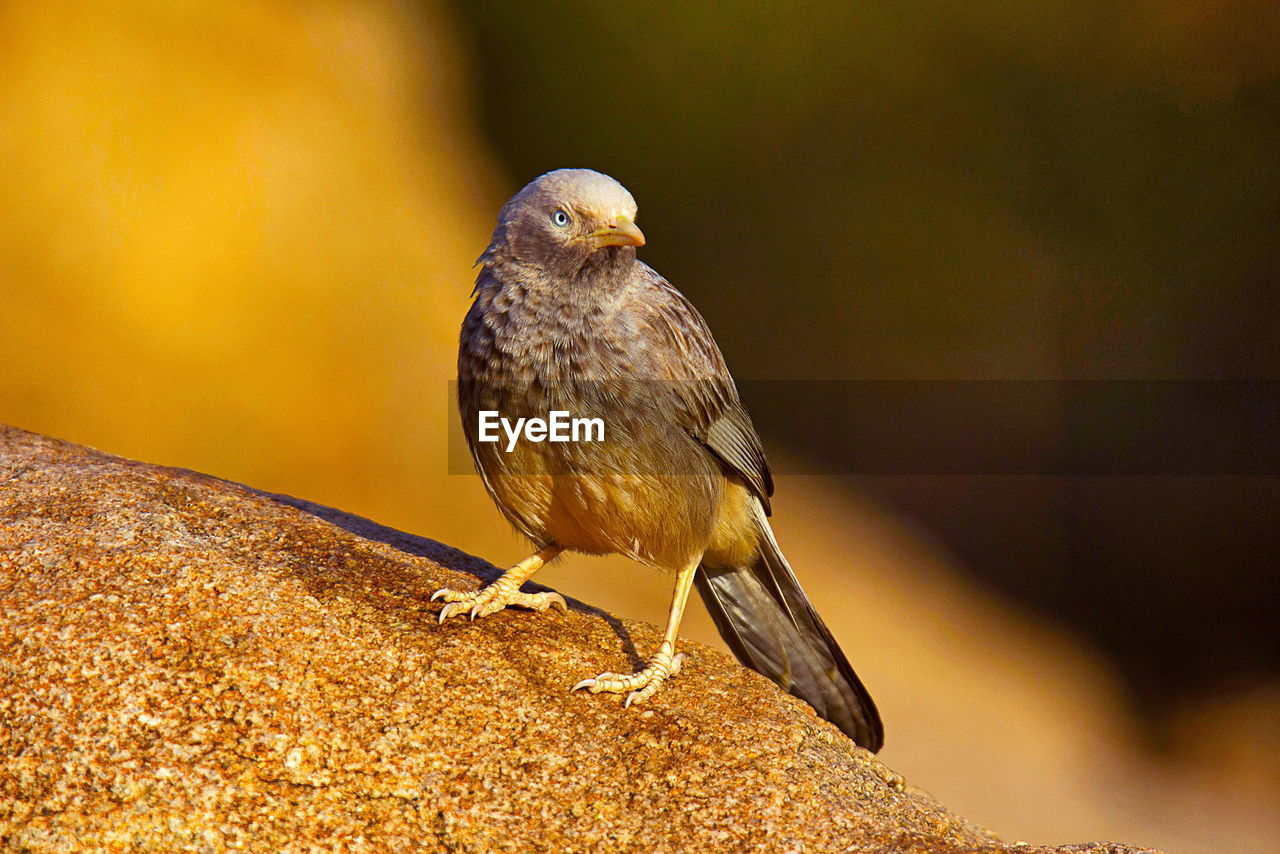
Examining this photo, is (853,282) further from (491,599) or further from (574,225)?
(491,599)

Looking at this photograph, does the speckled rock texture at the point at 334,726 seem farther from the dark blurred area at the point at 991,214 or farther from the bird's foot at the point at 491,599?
the dark blurred area at the point at 991,214

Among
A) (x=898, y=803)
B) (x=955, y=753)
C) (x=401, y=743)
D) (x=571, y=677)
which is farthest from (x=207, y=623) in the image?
(x=955, y=753)

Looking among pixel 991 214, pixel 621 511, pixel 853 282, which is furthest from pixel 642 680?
pixel 853 282

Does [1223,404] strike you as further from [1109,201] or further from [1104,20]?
[1104,20]

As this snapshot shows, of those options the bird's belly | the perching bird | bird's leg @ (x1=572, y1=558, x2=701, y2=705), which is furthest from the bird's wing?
bird's leg @ (x1=572, y1=558, x2=701, y2=705)

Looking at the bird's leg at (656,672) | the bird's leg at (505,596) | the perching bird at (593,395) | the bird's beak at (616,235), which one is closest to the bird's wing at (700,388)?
the perching bird at (593,395)

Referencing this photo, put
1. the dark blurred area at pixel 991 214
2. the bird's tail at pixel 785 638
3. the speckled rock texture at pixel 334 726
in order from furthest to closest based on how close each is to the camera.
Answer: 1. the dark blurred area at pixel 991 214
2. the bird's tail at pixel 785 638
3. the speckled rock texture at pixel 334 726
